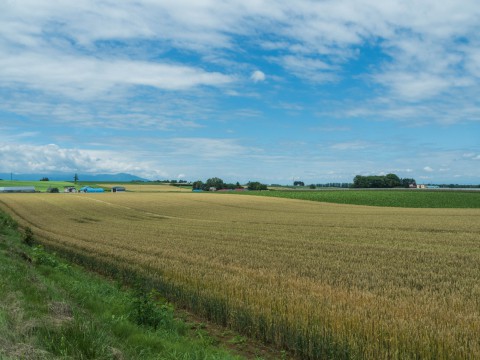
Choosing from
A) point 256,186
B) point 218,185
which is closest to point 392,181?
point 256,186

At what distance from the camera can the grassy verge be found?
15.9 feet

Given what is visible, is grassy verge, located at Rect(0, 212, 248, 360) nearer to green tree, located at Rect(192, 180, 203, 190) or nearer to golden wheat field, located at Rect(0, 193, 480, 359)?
golden wheat field, located at Rect(0, 193, 480, 359)

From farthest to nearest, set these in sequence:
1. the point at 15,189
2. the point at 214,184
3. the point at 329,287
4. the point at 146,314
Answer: the point at 214,184, the point at 15,189, the point at 329,287, the point at 146,314

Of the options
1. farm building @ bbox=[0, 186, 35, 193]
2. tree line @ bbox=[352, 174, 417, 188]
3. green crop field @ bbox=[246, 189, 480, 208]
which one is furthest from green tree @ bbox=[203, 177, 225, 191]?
green crop field @ bbox=[246, 189, 480, 208]

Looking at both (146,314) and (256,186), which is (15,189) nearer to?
(256,186)

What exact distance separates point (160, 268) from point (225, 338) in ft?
18.7

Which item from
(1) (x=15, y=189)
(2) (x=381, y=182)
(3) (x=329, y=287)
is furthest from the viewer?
(2) (x=381, y=182)

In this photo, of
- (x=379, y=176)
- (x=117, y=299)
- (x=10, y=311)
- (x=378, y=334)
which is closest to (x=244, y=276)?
(x=117, y=299)

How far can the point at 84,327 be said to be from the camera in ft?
18.4

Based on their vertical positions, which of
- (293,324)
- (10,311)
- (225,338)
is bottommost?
(225,338)

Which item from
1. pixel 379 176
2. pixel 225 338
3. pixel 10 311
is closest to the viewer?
pixel 10 311

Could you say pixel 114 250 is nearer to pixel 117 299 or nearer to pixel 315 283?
pixel 117 299

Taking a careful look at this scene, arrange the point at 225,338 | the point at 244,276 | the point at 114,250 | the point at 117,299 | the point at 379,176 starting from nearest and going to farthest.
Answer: the point at 225,338
the point at 117,299
the point at 244,276
the point at 114,250
the point at 379,176

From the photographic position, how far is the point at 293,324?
324 inches
